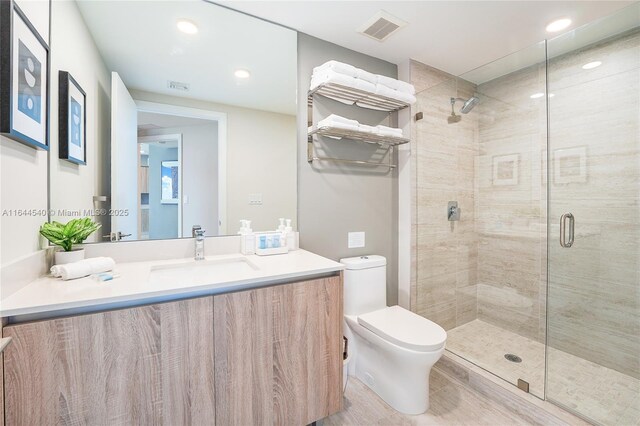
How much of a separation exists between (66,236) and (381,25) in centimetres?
203

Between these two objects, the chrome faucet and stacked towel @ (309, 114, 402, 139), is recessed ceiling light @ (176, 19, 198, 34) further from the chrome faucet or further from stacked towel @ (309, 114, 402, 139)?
the chrome faucet

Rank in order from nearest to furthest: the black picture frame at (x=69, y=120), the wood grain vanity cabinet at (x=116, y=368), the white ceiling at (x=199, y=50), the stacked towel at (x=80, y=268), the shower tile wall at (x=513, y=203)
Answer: the wood grain vanity cabinet at (x=116, y=368) < the stacked towel at (x=80, y=268) < the black picture frame at (x=69, y=120) < the white ceiling at (x=199, y=50) < the shower tile wall at (x=513, y=203)

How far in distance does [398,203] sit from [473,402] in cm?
139

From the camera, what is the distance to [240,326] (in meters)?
1.16

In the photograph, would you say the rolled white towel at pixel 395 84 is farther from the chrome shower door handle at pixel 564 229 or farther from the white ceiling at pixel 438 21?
the chrome shower door handle at pixel 564 229

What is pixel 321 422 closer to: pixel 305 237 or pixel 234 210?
pixel 305 237

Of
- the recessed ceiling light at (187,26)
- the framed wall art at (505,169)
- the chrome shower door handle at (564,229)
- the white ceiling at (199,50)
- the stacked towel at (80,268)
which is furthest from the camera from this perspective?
the framed wall art at (505,169)

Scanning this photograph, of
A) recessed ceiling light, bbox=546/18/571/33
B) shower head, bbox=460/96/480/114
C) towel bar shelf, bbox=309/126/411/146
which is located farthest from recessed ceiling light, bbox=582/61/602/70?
towel bar shelf, bbox=309/126/411/146

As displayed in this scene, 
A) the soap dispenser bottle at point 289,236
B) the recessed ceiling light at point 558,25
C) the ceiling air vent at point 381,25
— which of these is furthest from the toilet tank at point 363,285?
the recessed ceiling light at point 558,25

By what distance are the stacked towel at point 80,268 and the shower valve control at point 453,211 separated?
93.3 inches

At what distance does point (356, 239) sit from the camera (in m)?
2.12

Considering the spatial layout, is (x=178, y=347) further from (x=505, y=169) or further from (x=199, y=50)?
(x=505, y=169)

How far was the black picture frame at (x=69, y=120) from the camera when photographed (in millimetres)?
1263

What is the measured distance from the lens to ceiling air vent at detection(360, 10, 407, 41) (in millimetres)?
1708
